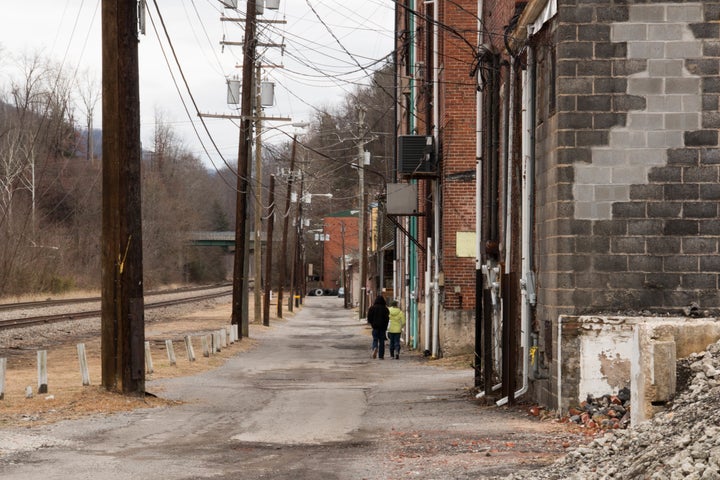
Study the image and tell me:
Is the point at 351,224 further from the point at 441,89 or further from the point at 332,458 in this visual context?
the point at 332,458

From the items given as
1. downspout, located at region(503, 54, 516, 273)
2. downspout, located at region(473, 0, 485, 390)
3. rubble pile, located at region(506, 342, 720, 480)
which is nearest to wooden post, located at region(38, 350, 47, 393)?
downspout, located at region(473, 0, 485, 390)

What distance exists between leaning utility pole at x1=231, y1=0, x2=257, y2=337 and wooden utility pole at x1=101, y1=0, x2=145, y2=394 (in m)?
18.0

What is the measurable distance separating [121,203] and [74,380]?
5160 millimetres

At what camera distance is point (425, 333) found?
3045 cm

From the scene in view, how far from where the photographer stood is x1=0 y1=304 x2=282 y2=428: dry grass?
1519 centimetres

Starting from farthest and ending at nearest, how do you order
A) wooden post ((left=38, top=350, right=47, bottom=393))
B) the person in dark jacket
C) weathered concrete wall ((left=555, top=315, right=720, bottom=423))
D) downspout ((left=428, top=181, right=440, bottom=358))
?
the person in dark jacket
downspout ((left=428, top=181, right=440, bottom=358))
wooden post ((left=38, top=350, right=47, bottom=393))
weathered concrete wall ((left=555, top=315, right=720, bottom=423))

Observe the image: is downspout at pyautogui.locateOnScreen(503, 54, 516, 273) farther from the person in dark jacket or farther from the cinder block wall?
the person in dark jacket

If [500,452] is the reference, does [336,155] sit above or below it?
above

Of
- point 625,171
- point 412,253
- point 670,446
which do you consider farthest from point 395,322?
point 670,446

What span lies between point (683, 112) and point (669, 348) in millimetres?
4184

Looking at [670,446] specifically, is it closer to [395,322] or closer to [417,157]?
[395,322]

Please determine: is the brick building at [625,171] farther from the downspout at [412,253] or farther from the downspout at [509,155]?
the downspout at [412,253]

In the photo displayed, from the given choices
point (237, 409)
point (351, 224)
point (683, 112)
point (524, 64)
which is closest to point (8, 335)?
point (237, 409)

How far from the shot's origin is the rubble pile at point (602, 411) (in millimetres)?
13195
